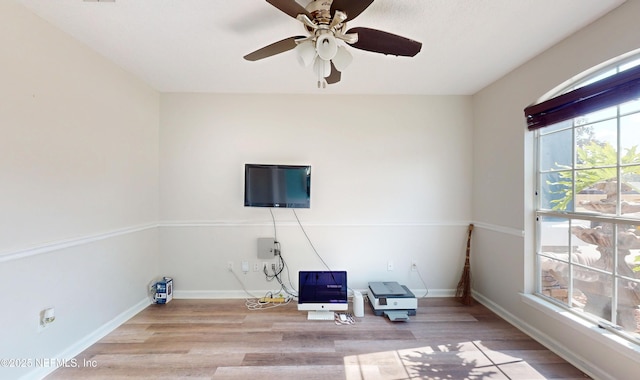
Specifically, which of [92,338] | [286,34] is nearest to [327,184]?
[286,34]

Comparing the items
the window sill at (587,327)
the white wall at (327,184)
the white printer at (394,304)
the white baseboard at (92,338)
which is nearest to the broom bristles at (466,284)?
the white wall at (327,184)

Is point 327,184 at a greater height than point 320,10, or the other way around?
point 320,10

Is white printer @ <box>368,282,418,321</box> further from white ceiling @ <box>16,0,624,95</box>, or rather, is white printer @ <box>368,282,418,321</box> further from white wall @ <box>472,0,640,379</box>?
white ceiling @ <box>16,0,624,95</box>

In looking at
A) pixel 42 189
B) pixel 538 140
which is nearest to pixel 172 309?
pixel 42 189

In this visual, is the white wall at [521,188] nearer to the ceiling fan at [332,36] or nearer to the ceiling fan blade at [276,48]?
the ceiling fan at [332,36]

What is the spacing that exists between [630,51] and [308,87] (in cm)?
243

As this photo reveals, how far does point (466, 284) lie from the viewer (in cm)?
280

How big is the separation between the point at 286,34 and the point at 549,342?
3269mm

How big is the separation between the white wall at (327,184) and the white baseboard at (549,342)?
505 millimetres

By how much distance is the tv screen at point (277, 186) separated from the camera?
2771 millimetres

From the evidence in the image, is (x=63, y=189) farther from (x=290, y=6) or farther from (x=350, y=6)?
(x=350, y=6)

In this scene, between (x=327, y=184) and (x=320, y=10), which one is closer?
(x=320, y=10)

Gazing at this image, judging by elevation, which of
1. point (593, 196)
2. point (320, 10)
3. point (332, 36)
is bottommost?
point (593, 196)

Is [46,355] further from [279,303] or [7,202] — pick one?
[279,303]
